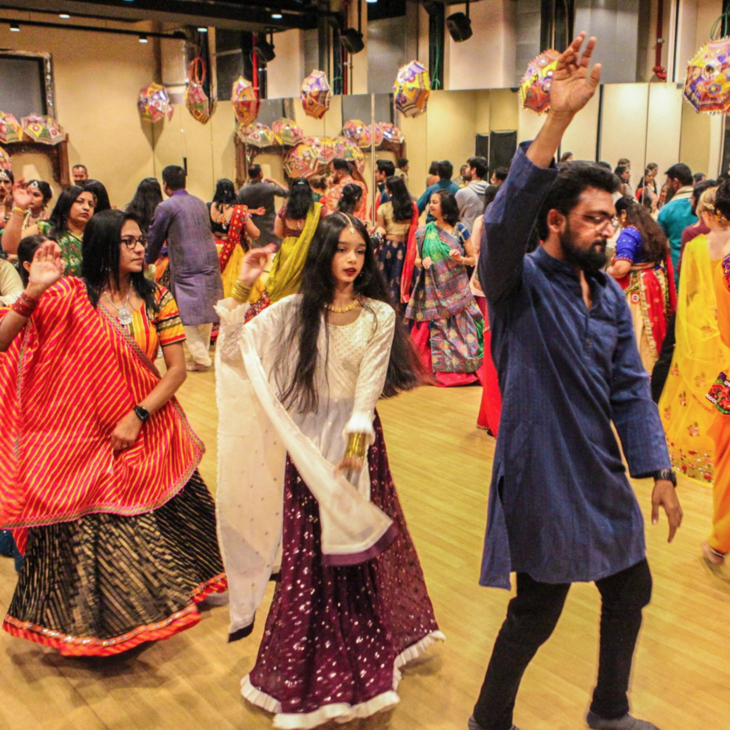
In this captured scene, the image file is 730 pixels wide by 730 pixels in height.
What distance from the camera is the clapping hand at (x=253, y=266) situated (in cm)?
218

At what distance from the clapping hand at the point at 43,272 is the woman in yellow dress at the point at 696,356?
2.05 meters

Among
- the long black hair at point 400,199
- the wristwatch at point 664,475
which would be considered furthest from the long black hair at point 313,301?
the long black hair at point 400,199

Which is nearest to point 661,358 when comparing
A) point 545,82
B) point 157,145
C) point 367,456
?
point 367,456

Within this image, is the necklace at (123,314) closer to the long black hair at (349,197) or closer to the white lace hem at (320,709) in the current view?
the white lace hem at (320,709)

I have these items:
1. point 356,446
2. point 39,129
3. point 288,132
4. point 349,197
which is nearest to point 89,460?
point 356,446

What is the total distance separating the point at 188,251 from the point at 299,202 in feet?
5.85

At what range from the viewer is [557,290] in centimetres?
171

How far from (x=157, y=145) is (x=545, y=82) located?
8.92 metres

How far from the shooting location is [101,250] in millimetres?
2445

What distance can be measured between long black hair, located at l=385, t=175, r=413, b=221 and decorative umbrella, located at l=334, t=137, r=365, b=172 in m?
2.52

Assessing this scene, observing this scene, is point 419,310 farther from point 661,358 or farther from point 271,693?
point 271,693

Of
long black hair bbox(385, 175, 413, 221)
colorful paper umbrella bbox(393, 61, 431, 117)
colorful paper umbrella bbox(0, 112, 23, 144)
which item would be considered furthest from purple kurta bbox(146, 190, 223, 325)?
colorful paper umbrella bbox(0, 112, 23, 144)

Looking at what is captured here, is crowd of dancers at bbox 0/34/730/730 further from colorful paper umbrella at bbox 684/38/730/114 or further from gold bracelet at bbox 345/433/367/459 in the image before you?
colorful paper umbrella at bbox 684/38/730/114

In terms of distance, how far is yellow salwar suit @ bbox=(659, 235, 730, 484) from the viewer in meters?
2.88
